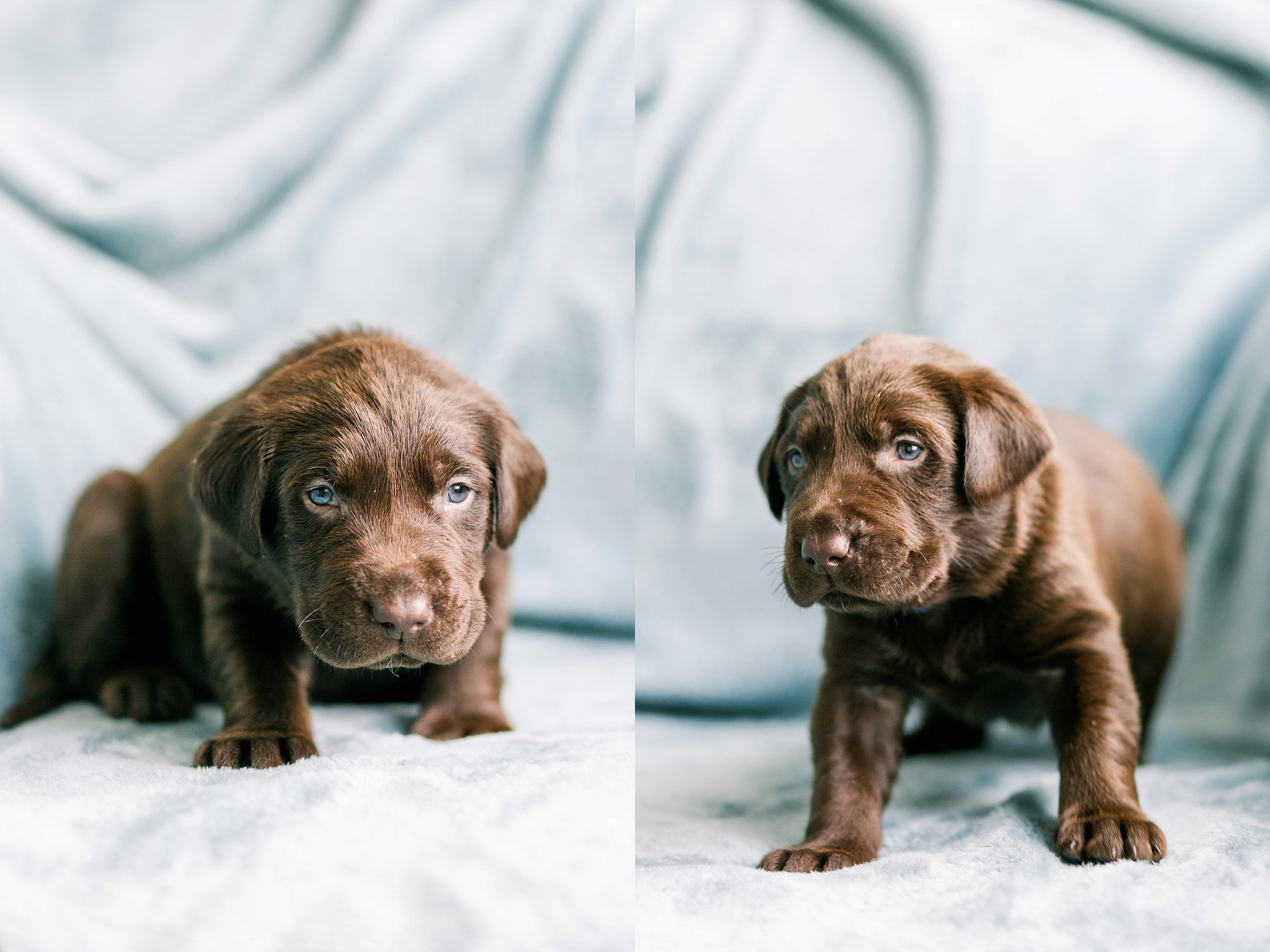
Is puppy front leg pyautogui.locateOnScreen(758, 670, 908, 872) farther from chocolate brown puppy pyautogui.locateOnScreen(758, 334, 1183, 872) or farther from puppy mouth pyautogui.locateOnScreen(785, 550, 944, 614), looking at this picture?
puppy mouth pyautogui.locateOnScreen(785, 550, 944, 614)

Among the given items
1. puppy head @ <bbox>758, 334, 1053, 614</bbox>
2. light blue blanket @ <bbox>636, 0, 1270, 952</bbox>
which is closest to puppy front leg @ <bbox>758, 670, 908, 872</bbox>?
puppy head @ <bbox>758, 334, 1053, 614</bbox>

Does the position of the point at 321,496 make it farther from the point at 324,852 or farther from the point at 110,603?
the point at 110,603

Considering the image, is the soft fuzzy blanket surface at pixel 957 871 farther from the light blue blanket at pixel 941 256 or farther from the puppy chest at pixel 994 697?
the light blue blanket at pixel 941 256

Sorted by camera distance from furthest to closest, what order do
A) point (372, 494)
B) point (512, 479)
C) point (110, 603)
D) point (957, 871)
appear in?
1. point (110, 603)
2. point (512, 479)
3. point (372, 494)
4. point (957, 871)

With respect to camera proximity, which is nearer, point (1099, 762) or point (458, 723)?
point (1099, 762)

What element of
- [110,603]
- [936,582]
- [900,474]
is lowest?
[110,603]

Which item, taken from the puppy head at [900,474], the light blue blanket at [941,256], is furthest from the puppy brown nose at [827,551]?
the light blue blanket at [941,256]

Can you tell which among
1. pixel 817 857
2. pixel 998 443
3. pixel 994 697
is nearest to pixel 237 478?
pixel 817 857
